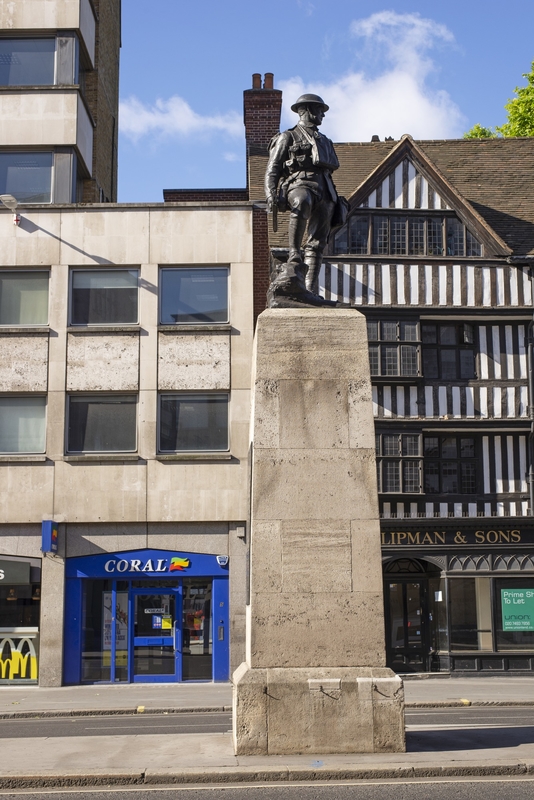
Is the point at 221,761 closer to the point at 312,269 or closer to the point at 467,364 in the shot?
the point at 312,269

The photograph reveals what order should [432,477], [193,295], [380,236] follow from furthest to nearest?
[380,236] < [432,477] < [193,295]

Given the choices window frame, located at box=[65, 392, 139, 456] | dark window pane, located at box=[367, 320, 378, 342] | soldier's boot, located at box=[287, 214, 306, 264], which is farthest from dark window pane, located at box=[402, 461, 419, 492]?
soldier's boot, located at box=[287, 214, 306, 264]

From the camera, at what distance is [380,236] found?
2642 centimetres

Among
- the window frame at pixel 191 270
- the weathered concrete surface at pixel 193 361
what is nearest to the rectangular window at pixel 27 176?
the window frame at pixel 191 270

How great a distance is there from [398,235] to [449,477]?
695 centimetres

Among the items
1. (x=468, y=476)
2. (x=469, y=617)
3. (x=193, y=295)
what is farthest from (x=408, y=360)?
(x=469, y=617)

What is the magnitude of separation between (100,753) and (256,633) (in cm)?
210

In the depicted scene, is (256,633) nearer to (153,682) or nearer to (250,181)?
(153,682)

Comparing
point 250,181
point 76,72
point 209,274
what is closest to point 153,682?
point 209,274

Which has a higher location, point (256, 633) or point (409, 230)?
point (409, 230)

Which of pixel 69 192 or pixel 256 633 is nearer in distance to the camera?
pixel 256 633

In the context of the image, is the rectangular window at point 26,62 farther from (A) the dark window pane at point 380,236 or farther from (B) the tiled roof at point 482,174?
(A) the dark window pane at point 380,236

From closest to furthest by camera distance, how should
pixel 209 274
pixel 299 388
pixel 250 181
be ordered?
pixel 299 388
pixel 209 274
pixel 250 181

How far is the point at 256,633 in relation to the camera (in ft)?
32.2
